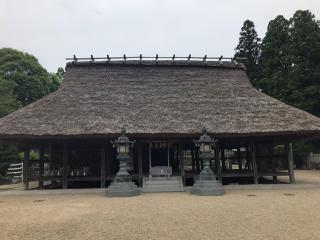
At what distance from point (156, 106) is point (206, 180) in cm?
525

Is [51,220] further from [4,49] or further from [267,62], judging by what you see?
[4,49]

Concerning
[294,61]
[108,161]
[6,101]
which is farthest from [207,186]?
[294,61]

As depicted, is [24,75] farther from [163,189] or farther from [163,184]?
[163,189]

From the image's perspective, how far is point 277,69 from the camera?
103 ft

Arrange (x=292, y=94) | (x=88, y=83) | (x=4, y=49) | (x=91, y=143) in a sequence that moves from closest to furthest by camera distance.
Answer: (x=91, y=143)
(x=88, y=83)
(x=292, y=94)
(x=4, y=49)

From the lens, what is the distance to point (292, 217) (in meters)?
7.63

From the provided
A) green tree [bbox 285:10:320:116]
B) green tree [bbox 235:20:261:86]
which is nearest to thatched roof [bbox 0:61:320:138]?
green tree [bbox 285:10:320:116]

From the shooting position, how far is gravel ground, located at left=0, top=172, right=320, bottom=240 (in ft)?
20.3

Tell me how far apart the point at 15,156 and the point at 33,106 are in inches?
338

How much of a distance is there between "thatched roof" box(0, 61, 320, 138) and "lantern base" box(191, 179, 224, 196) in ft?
7.73

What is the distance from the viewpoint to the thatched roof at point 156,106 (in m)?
14.0

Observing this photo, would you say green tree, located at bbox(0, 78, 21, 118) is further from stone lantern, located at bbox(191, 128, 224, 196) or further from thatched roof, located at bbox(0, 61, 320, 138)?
stone lantern, located at bbox(191, 128, 224, 196)

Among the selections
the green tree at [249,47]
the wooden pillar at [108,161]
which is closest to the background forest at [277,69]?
the green tree at [249,47]

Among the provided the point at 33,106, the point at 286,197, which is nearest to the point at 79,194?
the point at 33,106
